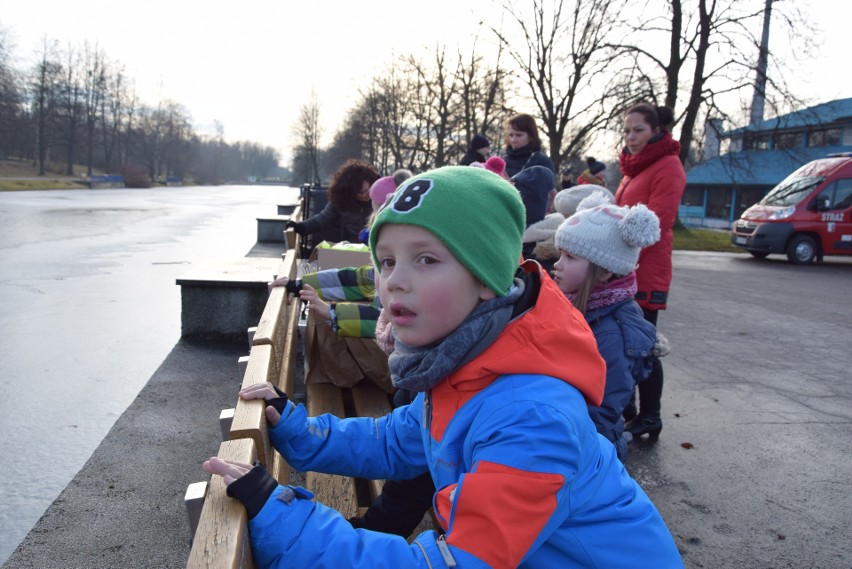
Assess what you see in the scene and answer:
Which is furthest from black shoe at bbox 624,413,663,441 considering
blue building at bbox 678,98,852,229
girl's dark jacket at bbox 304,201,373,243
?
blue building at bbox 678,98,852,229

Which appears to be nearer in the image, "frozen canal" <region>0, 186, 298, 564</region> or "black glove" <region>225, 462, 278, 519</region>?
"black glove" <region>225, 462, 278, 519</region>

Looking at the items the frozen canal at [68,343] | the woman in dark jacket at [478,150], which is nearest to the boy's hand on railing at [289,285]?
the frozen canal at [68,343]

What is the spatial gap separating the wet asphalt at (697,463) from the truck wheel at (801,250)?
9.93m

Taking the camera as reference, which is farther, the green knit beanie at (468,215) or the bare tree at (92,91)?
the bare tree at (92,91)

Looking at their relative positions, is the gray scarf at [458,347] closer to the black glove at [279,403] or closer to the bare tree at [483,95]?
the black glove at [279,403]

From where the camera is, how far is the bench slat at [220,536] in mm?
1224

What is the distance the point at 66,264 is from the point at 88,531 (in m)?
8.34

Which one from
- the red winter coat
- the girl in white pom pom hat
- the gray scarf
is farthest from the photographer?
the red winter coat

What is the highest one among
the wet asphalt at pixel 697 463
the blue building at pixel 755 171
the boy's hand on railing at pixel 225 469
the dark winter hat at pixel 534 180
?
the blue building at pixel 755 171

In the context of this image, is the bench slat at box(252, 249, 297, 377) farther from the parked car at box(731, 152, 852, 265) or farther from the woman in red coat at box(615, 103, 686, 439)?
the parked car at box(731, 152, 852, 265)

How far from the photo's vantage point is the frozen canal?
11.5 feet

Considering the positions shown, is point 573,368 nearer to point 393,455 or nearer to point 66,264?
point 393,455

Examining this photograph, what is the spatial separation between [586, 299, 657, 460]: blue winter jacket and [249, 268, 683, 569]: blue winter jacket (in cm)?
93

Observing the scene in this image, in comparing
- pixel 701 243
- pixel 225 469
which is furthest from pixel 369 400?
pixel 701 243
